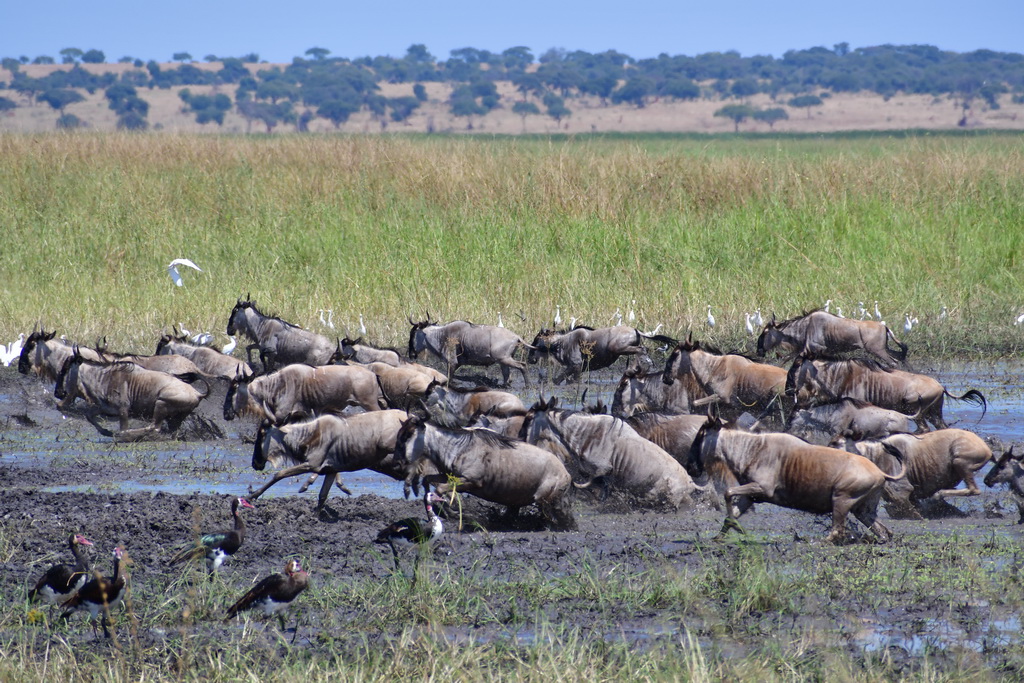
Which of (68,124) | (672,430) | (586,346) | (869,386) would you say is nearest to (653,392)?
(672,430)

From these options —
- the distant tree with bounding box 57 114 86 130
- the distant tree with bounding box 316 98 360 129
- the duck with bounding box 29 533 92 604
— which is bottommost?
the distant tree with bounding box 316 98 360 129

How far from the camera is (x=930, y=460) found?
6.51 metres

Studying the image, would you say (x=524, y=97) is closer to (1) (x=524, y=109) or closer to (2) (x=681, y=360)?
(1) (x=524, y=109)

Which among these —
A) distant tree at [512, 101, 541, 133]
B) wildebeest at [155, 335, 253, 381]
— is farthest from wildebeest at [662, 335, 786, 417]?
distant tree at [512, 101, 541, 133]

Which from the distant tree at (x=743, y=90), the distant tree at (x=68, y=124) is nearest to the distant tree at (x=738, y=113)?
the distant tree at (x=743, y=90)

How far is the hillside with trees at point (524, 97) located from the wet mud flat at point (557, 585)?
80.5 m

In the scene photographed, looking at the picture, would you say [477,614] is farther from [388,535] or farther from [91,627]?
[91,627]

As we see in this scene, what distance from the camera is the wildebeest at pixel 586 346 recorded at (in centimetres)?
990

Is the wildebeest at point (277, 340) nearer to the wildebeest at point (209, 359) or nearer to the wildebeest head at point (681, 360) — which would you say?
the wildebeest at point (209, 359)

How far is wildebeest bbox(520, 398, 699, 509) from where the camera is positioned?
21.8 feet

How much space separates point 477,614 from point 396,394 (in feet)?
12.7

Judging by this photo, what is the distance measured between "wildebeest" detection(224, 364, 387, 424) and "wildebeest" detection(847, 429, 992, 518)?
129 inches

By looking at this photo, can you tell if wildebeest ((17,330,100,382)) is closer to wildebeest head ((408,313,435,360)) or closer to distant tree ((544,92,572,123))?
wildebeest head ((408,313,435,360))

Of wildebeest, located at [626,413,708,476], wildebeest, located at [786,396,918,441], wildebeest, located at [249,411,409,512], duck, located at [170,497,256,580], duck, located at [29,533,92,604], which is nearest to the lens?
duck, located at [29,533,92,604]
